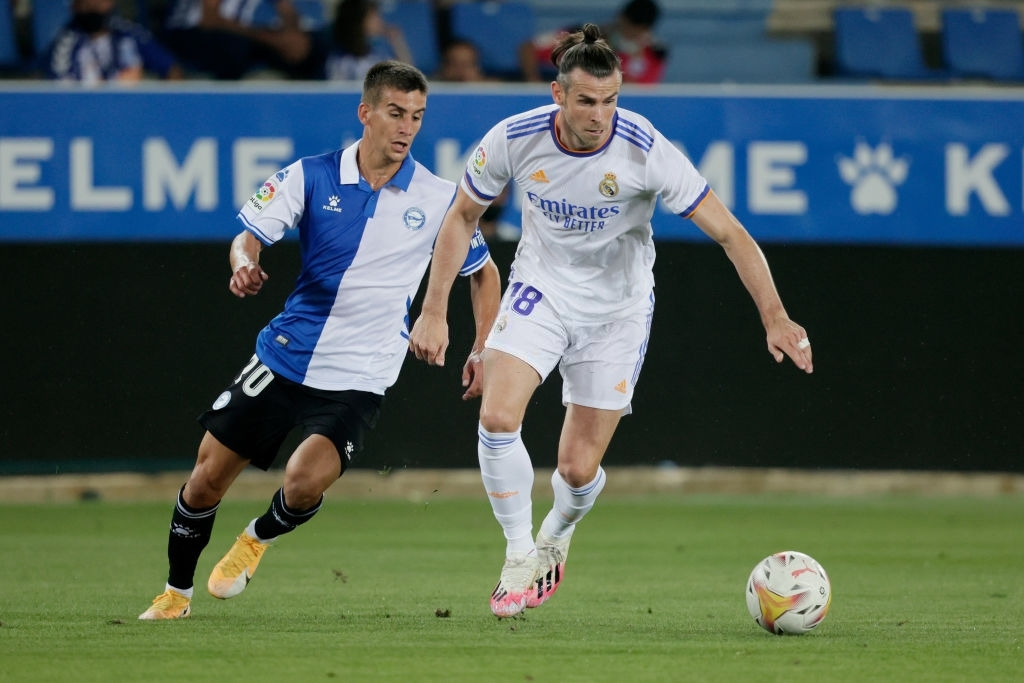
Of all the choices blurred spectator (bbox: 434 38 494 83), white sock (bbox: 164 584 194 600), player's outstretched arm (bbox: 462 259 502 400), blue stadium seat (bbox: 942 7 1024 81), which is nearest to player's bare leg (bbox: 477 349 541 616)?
player's outstretched arm (bbox: 462 259 502 400)

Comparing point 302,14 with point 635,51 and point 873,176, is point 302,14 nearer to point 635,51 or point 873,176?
point 635,51

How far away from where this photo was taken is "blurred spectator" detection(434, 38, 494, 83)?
1298cm

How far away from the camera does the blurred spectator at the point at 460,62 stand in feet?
42.6

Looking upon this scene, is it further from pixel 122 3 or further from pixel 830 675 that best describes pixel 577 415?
pixel 122 3

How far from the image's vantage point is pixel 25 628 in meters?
6.23

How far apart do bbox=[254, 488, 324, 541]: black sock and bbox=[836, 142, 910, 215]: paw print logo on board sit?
6.80 m

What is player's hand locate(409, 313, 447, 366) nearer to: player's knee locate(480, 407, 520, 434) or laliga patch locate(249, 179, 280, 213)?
player's knee locate(480, 407, 520, 434)

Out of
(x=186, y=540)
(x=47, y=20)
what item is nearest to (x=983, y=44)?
(x=47, y=20)

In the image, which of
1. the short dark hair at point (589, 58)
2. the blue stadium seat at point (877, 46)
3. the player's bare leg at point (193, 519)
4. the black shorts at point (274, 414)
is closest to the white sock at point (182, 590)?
the player's bare leg at point (193, 519)

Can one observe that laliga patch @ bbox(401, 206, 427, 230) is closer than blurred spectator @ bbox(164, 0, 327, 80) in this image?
Yes

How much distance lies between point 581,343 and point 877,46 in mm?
8664

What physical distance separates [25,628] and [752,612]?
2.83 metres

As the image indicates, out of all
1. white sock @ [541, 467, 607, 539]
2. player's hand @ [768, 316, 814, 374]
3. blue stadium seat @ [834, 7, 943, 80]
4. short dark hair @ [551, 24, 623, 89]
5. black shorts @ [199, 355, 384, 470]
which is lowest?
blue stadium seat @ [834, 7, 943, 80]

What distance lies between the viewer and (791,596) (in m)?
6.17
